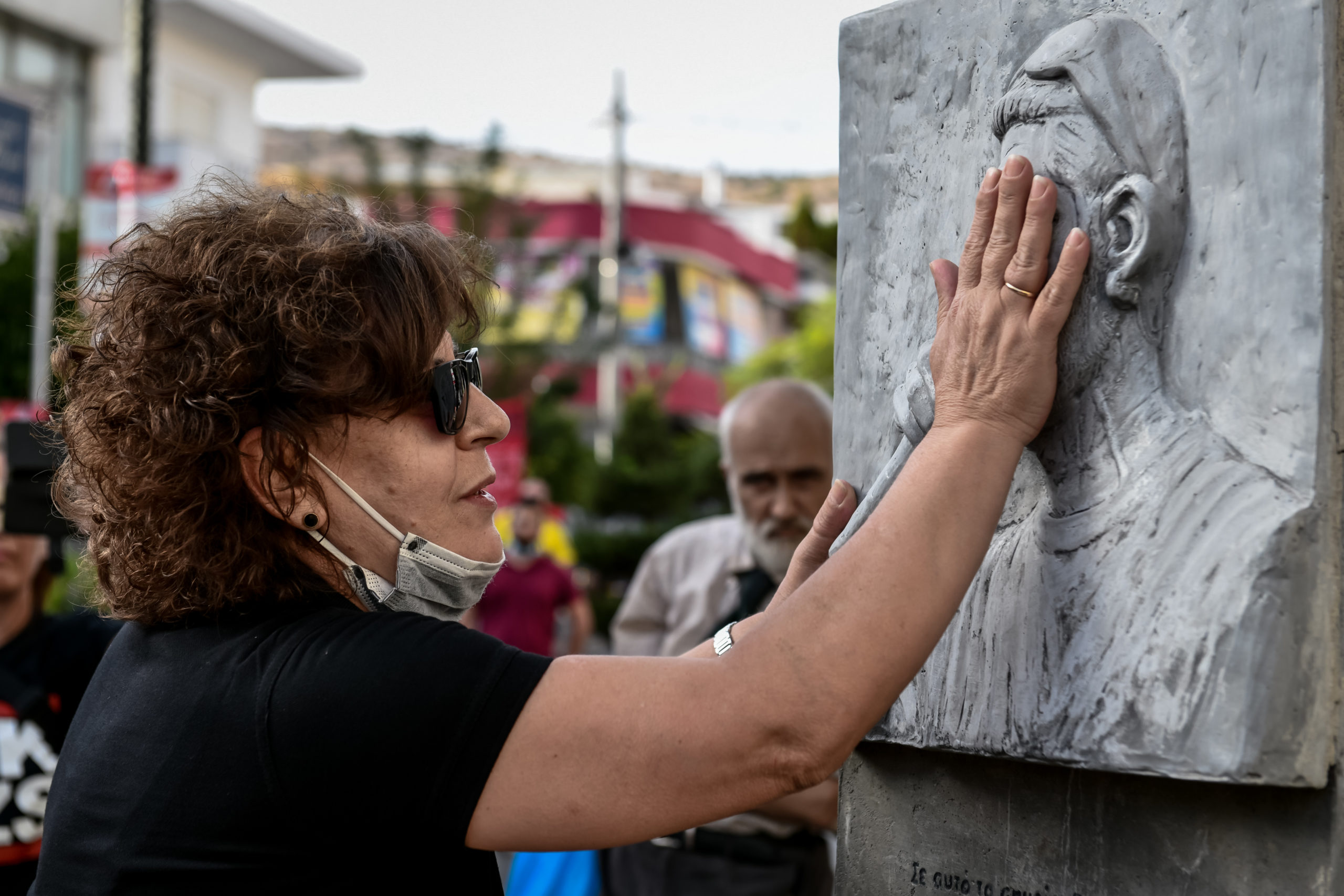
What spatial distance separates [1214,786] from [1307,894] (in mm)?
149

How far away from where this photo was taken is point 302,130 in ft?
148

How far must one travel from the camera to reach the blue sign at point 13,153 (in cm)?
825

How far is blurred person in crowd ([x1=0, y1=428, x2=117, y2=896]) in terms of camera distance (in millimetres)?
2598

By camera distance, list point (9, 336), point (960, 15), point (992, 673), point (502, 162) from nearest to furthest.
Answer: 1. point (992, 673)
2. point (960, 15)
3. point (9, 336)
4. point (502, 162)

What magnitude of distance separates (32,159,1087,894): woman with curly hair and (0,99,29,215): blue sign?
24.9 ft

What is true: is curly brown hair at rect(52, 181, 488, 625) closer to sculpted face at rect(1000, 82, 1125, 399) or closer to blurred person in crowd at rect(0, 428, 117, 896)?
sculpted face at rect(1000, 82, 1125, 399)

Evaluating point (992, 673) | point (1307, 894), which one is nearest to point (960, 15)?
point (992, 673)

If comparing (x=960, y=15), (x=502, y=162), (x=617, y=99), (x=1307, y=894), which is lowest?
(x=1307, y=894)

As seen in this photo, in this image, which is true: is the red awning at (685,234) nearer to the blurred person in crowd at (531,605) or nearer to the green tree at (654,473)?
the green tree at (654,473)

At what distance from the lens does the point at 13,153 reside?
8.38 m

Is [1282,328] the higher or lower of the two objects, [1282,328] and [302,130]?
the lower

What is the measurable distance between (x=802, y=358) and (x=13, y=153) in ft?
65.5

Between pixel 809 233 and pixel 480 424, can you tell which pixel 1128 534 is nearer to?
pixel 480 424

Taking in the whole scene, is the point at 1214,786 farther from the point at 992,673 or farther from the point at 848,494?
the point at 848,494
